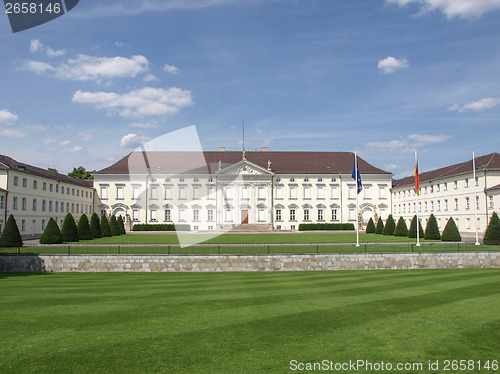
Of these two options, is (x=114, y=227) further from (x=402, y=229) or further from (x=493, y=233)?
(x=493, y=233)

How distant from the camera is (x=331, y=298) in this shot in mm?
13383

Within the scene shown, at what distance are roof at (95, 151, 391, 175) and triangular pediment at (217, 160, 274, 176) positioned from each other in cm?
196

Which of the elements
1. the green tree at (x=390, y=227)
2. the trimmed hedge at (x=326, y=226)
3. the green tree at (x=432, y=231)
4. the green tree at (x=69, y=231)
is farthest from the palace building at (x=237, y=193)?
the green tree at (x=69, y=231)

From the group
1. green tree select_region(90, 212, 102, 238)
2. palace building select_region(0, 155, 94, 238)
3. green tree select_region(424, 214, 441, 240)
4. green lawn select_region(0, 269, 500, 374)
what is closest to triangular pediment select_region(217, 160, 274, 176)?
palace building select_region(0, 155, 94, 238)

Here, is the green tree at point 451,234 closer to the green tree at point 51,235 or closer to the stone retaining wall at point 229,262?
the stone retaining wall at point 229,262

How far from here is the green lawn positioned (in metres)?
7.75

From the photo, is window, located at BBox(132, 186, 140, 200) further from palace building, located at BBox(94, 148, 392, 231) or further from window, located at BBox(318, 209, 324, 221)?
window, located at BBox(318, 209, 324, 221)

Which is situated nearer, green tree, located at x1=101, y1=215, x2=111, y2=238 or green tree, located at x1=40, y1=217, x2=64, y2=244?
green tree, located at x1=40, y1=217, x2=64, y2=244

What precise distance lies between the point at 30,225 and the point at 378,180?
52.3 metres

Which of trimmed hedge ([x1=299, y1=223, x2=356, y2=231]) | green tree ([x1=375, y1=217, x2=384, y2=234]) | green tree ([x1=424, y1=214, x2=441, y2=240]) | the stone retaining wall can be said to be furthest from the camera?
trimmed hedge ([x1=299, y1=223, x2=356, y2=231])

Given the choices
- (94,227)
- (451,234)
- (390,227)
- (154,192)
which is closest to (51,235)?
(94,227)

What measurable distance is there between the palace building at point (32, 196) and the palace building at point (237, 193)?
8154 millimetres

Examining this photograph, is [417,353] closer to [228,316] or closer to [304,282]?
[228,316]

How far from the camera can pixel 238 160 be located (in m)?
70.1
